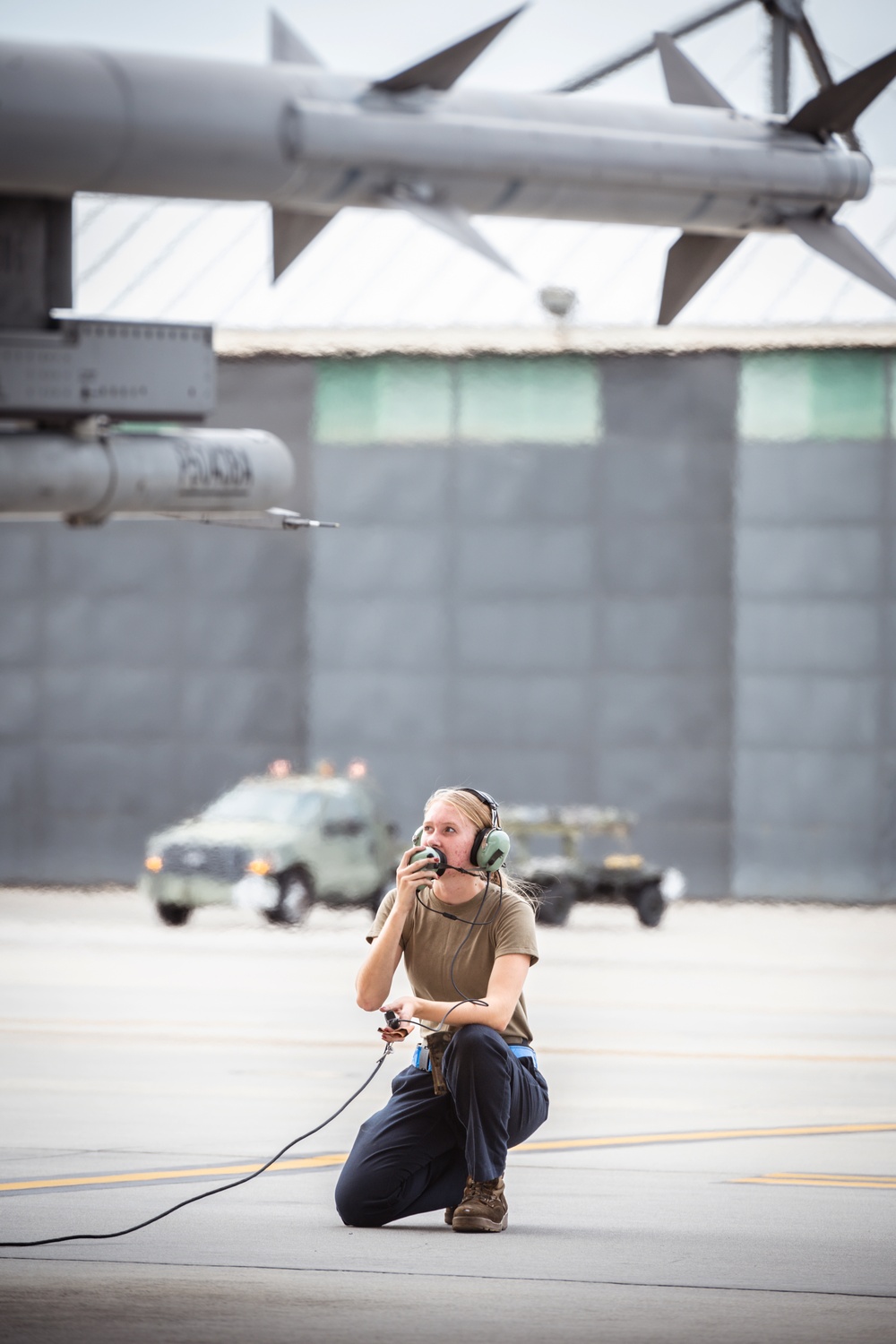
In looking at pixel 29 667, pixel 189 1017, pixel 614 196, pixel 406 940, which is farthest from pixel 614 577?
pixel 406 940

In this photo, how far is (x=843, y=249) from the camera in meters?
11.8

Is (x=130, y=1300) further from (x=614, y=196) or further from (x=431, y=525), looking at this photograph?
(x=431, y=525)

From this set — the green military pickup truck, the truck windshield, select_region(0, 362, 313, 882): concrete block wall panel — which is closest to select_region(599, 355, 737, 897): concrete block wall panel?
select_region(0, 362, 313, 882): concrete block wall panel

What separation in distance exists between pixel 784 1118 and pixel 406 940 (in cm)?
443

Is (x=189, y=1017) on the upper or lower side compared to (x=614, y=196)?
lower

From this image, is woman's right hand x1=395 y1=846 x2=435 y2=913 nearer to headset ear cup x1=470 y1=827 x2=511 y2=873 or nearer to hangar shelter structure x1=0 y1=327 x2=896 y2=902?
headset ear cup x1=470 y1=827 x2=511 y2=873

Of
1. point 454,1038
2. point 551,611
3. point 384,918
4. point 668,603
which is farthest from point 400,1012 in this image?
point 551,611

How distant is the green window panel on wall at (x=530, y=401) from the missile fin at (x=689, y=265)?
23972mm

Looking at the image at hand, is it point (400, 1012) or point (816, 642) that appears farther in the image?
point (816, 642)

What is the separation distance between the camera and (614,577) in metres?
36.5

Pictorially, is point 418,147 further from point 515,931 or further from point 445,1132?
point 445,1132

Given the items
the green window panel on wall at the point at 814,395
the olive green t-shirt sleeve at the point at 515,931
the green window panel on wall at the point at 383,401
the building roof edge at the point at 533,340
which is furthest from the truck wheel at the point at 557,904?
the olive green t-shirt sleeve at the point at 515,931

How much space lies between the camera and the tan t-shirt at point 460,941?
8445 mm

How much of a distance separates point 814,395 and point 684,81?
2386 centimetres
